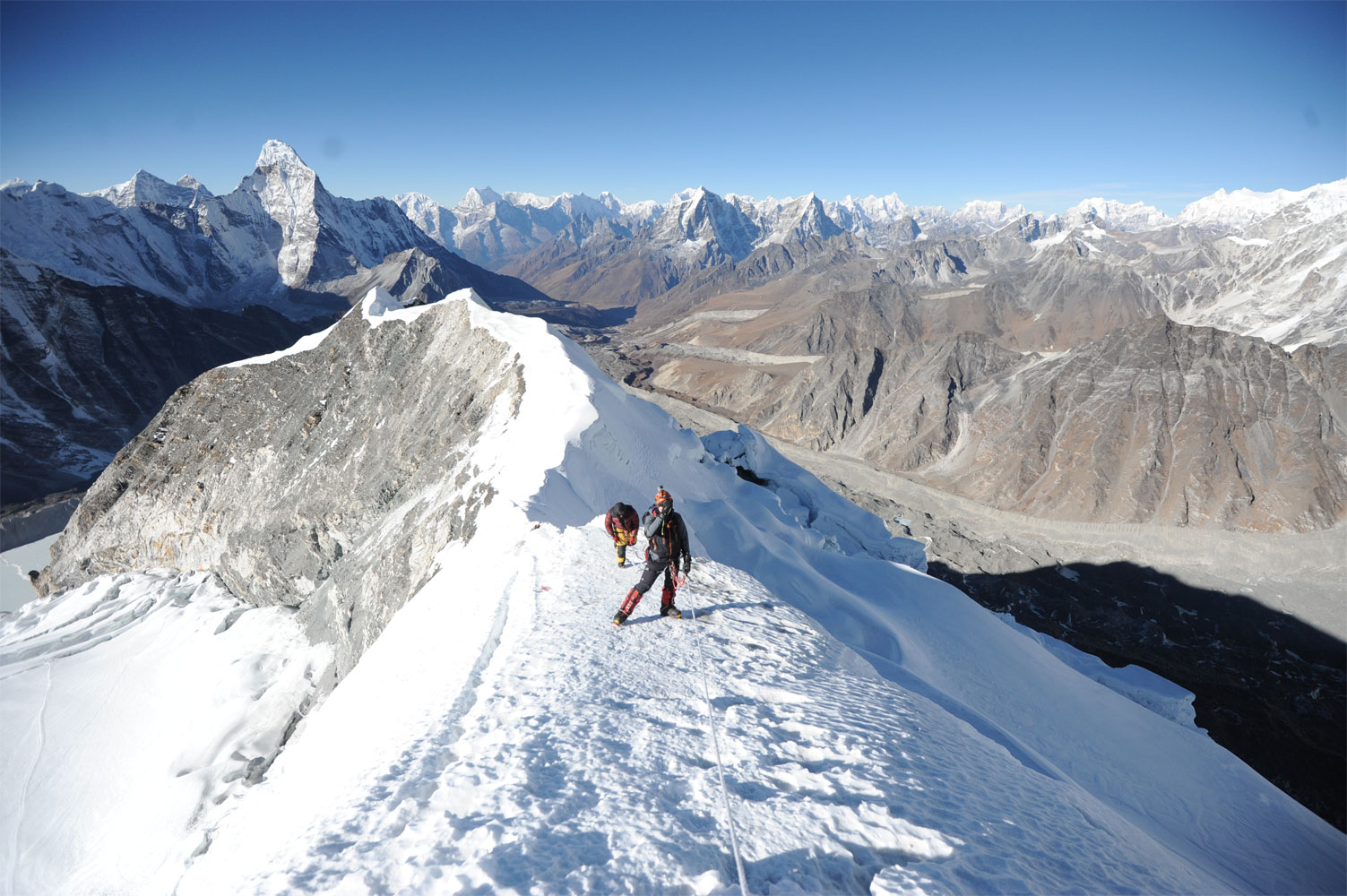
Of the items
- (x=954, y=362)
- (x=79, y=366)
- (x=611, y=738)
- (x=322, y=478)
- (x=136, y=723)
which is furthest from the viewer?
(x=79, y=366)

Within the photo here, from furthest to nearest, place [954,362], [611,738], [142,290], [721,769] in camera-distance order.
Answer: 1. [142,290]
2. [954,362]
3. [611,738]
4. [721,769]

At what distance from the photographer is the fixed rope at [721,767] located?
3.99 meters

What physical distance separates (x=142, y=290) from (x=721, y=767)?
152890 millimetres

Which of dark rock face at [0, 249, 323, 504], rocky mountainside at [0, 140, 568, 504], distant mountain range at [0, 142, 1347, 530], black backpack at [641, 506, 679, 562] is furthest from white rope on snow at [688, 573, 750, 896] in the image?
rocky mountainside at [0, 140, 568, 504]

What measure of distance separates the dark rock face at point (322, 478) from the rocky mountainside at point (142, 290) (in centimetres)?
4656

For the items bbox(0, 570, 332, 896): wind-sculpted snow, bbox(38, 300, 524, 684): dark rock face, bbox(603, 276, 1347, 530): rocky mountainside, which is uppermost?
bbox(603, 276, 1347, 530): rocky mountainside

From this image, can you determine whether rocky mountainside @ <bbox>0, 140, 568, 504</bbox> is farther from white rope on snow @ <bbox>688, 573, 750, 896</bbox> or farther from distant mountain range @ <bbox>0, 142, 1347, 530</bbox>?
white rope on snow @ <bbox>688, 573, 750, 896</bbox>

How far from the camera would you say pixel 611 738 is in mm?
5695

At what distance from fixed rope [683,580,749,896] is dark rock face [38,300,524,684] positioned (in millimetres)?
6290

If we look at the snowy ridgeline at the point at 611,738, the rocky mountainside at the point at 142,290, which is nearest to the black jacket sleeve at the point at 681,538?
the snowy ridgeline at the point at 611,738

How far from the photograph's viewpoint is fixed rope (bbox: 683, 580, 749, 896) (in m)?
3.99

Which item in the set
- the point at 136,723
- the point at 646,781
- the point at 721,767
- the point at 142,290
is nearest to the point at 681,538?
the point at 721,767

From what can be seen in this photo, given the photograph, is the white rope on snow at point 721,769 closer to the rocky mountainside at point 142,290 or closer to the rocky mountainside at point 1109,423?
the rocky mountainside at point 1109,423

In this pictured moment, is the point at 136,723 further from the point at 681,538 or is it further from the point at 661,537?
the point at 681,538
